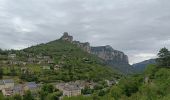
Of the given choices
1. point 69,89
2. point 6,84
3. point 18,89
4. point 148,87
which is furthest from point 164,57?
point 6,84

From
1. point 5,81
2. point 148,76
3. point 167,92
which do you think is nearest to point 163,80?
point 167,92

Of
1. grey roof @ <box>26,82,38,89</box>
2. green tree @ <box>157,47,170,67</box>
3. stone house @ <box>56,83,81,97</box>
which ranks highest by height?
green tree @ <box>157,47,170,67</box>

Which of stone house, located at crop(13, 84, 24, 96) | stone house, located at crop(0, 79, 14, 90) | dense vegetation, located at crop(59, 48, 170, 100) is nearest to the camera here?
dense vegetation, located at crop(59, 48, 170, 100)

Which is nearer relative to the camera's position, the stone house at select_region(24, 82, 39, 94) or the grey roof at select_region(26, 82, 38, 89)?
the stone house at select_region(24, 82, 39, 94)

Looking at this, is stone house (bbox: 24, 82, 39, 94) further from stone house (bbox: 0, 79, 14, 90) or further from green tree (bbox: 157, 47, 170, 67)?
green tree (bbox: 157, 47, 170, 67)

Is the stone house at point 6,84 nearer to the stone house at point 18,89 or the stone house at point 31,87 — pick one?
the stone house at point 18,89

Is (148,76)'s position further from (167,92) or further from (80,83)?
(80,83)

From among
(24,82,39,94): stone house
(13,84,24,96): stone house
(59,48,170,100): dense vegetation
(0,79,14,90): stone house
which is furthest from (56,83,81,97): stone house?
(59,48,170,100): dense vegetation

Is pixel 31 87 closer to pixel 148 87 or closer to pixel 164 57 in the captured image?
pixel 164 57

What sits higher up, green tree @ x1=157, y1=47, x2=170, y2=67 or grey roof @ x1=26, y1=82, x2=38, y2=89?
green tree @ x1=157, y1=47, x2=170, y2=67

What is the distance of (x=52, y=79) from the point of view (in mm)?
181750

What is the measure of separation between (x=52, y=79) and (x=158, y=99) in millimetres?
117037

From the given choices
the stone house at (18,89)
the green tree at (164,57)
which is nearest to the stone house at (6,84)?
the stone house at (18,89)

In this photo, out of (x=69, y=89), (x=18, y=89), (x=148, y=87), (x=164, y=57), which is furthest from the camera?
(x=69, y=89)
